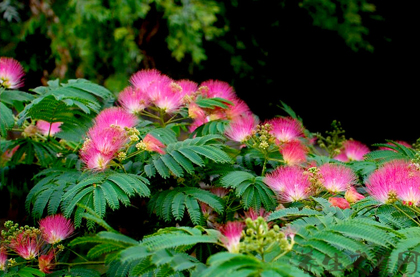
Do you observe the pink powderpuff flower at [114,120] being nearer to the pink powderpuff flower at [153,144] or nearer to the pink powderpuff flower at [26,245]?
the pink powderpuff flower at [153,144]

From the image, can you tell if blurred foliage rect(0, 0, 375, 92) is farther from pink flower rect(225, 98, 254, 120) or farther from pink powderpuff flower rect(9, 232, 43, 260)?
pink powderpuff flower rect(9, 232, 43, 260)

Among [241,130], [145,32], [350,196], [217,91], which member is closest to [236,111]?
[217,91]

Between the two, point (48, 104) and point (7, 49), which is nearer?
point (48, 104)

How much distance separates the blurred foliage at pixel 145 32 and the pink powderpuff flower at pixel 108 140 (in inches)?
93.0

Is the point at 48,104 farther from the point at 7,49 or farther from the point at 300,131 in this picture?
the point at 7,49

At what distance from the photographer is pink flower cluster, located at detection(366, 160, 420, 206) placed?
161cm

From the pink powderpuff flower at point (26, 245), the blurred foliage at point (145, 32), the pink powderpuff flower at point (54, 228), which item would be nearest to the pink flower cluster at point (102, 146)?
the pink powderpuff flower at point (54, 228)

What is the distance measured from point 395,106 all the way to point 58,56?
11.4 feet

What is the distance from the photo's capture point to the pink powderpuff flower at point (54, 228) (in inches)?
77.6

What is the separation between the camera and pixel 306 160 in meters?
2.31

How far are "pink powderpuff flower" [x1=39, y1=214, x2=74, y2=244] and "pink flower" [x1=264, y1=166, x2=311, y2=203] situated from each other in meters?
0.86

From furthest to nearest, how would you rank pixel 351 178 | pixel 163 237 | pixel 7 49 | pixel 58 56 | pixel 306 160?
pixel 7 49
pixel 58 56
pixel 306 160
pixel 351 178
pixel 163 237

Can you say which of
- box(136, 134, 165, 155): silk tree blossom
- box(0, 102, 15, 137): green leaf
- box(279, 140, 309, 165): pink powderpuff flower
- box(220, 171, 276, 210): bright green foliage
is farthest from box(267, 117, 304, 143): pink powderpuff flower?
box(0, 102, 15, 137): green leaf

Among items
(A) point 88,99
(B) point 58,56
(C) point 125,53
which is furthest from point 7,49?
(A) point 88,99
